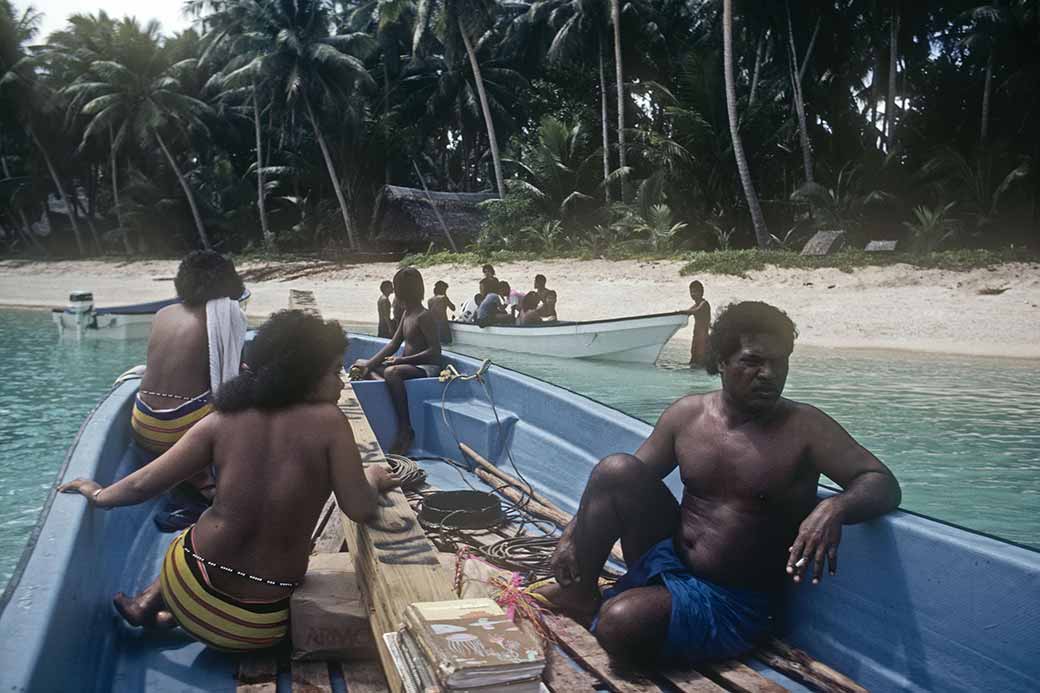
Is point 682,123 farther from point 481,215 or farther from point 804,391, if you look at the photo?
point 804,391

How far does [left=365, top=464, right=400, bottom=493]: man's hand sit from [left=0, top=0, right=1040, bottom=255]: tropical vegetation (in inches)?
758

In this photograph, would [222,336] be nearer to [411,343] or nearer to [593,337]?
[411,343]

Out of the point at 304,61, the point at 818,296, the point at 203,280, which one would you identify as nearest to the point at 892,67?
the point at 818,296

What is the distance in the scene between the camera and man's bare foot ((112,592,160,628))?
2.81m

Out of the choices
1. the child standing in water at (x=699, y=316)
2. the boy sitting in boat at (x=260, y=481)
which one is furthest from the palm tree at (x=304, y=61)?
the boy sitting in boat at (x=260, y=481)

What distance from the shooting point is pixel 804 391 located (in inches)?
468

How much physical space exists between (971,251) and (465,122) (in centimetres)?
2116

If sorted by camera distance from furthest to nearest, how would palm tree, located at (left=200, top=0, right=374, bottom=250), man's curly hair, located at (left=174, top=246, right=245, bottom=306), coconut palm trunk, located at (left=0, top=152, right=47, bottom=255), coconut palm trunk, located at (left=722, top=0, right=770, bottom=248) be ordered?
coconut palm trunk, located at (left=0, top=152, right=47, bottom=255) < palm tree, located at (left=200, top=0, right=374, bottom=250) < coconut palm trunk, located at (left=722, top=0, right=770, bottom=248) < man's curly hair, located at (left=174, top=246, right=245, bottom=306)

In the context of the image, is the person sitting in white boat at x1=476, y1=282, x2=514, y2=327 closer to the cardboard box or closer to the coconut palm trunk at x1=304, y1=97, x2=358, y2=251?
the cardboard box

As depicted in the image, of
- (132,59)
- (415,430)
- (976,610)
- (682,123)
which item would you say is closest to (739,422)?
(976,610)

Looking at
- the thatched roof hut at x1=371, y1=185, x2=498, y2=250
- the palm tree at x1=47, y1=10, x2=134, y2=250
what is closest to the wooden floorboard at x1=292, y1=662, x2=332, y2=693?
the thatched roof hut at x1=371, y1=185, x2=498, y2=250

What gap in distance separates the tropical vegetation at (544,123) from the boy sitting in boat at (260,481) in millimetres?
19746

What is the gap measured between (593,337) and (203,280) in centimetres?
951

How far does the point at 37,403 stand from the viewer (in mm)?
11852
